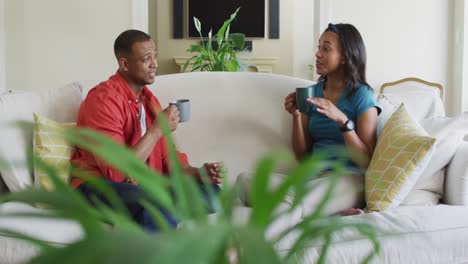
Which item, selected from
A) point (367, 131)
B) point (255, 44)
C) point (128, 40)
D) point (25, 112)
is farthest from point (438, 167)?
point (255, 44)

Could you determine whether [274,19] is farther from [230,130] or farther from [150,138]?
[150,138]

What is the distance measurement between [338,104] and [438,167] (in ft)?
1.62

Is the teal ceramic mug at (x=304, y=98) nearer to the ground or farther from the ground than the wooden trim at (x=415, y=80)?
farther from the ground

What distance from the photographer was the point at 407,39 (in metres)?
6.27

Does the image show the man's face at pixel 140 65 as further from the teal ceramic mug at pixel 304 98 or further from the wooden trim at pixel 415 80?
the wooden trim at pixel 415 80

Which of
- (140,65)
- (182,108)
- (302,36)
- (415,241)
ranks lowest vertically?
(415,241)

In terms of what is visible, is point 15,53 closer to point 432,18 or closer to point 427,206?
point 432,18

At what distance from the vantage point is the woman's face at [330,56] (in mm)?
2738

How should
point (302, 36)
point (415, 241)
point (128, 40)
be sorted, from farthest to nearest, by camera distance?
1. point (302, 36)
2. point (128, 40)
3. point (415, 241)

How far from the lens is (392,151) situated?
7.64ft

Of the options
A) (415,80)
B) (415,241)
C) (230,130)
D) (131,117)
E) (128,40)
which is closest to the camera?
(415,241)

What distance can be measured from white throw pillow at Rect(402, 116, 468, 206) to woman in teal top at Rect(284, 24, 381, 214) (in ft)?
0.76

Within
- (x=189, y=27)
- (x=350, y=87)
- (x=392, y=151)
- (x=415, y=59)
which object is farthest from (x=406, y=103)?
(x=189, y=27)

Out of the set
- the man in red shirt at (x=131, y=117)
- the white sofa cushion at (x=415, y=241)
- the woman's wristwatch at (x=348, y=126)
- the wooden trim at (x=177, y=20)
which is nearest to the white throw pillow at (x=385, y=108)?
the woman's wristwatch at (x=348, y=126)
